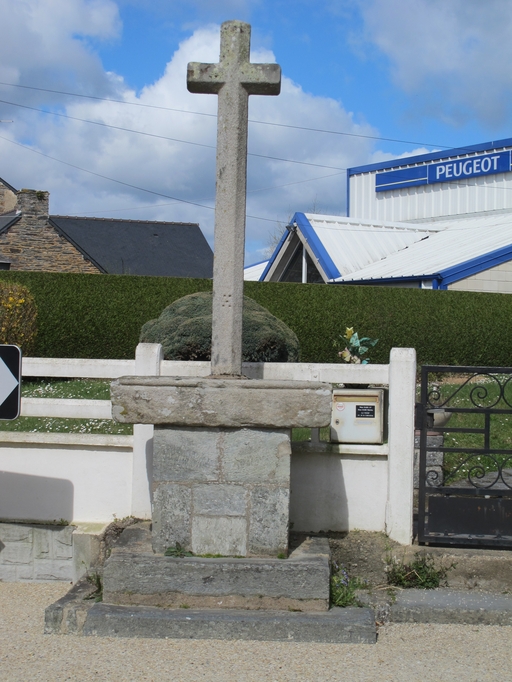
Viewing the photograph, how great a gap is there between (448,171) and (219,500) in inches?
865

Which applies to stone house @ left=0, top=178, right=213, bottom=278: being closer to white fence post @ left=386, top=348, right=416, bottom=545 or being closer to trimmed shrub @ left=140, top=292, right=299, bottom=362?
trimmed shrub @ left=140, top=292, right=299, bottom=362

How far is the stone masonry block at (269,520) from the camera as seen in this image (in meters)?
4.35

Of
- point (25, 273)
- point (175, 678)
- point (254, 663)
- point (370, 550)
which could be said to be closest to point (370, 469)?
point (370, 550)

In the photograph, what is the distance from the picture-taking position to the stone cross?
4.49m

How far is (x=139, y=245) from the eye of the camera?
98.5 ft

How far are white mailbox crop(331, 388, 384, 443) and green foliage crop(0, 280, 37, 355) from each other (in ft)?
24.1

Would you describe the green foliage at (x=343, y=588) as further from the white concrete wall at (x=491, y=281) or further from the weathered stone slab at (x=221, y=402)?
the white concrete wall at (x=491, y=281)

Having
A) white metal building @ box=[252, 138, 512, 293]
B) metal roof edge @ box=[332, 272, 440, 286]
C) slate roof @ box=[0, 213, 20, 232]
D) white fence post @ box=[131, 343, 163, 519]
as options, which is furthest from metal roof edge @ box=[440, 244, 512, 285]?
slate roof @ box=[0, 213, 20, 232]

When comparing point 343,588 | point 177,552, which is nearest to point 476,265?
point 343,588

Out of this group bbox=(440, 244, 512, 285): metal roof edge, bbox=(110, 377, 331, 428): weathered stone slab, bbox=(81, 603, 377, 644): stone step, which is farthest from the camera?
bbox=(440, 244, 512, 285): metal roof edge

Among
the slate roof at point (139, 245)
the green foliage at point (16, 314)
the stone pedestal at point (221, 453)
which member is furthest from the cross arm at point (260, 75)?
the slate roof at point (139, 245)

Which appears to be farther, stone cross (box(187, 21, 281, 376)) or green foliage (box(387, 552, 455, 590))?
green foliage (box(387, 552, 455, 590))

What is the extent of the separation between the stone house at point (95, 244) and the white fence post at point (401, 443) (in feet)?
75.0

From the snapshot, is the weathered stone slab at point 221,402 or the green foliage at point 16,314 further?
the green foliage at point 16,314
